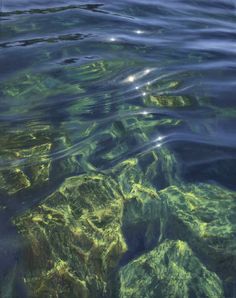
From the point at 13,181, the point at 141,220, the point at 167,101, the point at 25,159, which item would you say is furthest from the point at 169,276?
the point at 167,101

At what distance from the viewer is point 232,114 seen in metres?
4.42

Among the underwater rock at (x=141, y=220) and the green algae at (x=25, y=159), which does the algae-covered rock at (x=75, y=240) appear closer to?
the underwater rock at (x=141, y=220)

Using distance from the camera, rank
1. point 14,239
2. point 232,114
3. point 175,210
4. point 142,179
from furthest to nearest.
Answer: point 232,114 < point 142,179 < point 175,210 < point 14,239

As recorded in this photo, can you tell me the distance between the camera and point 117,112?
173 inches

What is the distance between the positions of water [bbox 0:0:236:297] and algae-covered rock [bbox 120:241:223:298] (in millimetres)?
66

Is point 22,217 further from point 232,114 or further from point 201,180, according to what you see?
point 232,114

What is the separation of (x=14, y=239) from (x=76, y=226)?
45 centimetres

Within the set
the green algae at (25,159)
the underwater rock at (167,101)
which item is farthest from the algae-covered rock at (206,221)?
the underwater rock at (167,101)

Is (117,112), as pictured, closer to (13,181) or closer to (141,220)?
(13,181)

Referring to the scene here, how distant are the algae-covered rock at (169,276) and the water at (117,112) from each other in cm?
7

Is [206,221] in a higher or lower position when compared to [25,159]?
lower

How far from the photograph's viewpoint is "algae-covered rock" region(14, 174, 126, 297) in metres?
2.63

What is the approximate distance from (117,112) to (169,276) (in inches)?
83.8

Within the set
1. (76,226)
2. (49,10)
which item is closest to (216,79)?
(76,226)
